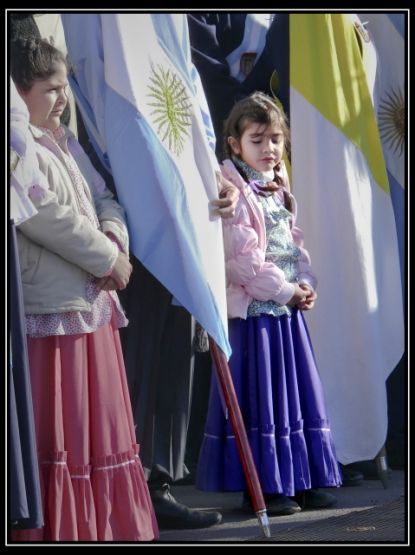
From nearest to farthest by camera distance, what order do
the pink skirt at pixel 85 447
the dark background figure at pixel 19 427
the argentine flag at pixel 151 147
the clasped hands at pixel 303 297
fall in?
the dark background figure at pixel 19 427
the pink skirt at pixel 85 447
the argentine flag at pixel 151 147
the clasped hands at pixel 303 297

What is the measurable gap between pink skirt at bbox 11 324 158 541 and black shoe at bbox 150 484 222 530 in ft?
1.40

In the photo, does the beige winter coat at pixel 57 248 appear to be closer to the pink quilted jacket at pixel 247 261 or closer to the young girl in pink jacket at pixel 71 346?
the young girl in pink jacket at pixel 71 346

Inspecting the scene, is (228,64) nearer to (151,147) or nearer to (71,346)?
(151,147)

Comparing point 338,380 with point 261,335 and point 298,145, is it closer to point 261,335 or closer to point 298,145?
point 261,335

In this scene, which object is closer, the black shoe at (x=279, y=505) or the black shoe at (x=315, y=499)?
the black shoe at (x=279, y=505)

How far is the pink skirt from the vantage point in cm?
326

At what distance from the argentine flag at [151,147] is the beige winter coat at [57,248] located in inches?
7.7

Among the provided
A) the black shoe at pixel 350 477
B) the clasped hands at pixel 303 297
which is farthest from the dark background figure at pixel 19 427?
the black shoe at pixel 350 477

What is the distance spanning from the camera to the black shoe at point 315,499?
14.2ft

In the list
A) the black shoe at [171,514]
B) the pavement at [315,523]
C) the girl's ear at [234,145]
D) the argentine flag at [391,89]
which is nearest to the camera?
the pavement at [315,523]

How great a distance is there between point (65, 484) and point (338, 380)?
1725 millimetres

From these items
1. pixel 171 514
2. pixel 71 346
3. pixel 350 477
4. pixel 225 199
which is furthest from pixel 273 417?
pixel 71 346

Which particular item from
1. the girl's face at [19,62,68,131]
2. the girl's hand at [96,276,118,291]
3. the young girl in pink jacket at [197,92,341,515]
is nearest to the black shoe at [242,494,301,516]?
the young girl in pink jacket at [197,92,341,515]

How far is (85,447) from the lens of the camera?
3320 mm
